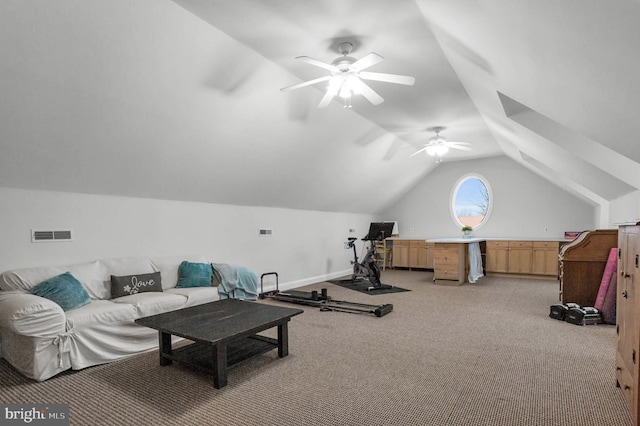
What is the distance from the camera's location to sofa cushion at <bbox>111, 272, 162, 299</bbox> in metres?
3.98

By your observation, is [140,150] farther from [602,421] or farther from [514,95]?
[602,421]

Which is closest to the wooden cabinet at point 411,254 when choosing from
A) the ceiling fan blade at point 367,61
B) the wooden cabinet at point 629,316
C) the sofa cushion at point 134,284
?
the wooden cabinet at point 629,316

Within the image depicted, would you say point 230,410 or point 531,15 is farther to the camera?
point 230,410

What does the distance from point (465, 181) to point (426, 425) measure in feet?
27.6

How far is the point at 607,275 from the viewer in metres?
4.59

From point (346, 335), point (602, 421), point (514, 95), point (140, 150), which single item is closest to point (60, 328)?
point (140, 150)

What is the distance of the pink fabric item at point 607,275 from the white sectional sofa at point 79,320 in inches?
207

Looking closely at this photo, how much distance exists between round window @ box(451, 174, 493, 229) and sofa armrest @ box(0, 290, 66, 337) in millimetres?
9078

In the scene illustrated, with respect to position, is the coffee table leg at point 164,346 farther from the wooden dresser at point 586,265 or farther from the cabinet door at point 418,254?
the cabinet door at point 418,254

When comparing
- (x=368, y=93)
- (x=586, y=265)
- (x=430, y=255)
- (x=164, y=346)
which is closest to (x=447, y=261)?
(x=430, y=255)

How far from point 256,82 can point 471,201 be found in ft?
25.0

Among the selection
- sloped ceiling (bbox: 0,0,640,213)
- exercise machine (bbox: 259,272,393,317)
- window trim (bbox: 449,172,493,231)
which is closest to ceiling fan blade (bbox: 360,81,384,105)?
sloped ceiling (bbox: 0,0,640,213)

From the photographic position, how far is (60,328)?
2.99 m

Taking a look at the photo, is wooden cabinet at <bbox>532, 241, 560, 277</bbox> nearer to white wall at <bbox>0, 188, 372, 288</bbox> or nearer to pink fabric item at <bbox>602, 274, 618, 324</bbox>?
pink fabric item at <bbox>602, 274, 618, 324</bbox>
